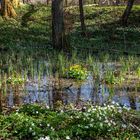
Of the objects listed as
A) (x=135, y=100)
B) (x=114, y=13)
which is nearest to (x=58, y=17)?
(x=135, y=100)

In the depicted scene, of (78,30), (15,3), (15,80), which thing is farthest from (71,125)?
(15,3)

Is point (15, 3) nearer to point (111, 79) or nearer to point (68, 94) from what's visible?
point (111, 79)

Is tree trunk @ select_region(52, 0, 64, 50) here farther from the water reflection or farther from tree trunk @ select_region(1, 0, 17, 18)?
tree trunk @ select_region(1, 0, 17, 18)

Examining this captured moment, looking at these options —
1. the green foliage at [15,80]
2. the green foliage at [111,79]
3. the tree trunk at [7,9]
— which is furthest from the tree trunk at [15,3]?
the green foliage at [111,79]

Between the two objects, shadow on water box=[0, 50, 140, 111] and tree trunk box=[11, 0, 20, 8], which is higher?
tree trunk box=[11, 0, 20, 8]

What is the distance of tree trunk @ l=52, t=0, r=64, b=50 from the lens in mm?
21484

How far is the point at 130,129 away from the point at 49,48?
15.2 m

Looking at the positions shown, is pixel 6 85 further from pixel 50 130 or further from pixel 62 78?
Result: pixel 50 130

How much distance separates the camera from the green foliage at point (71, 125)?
7.82 m

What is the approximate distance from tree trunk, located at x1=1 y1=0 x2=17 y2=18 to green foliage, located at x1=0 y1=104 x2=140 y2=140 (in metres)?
25.4

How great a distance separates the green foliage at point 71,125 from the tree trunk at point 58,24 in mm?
13113

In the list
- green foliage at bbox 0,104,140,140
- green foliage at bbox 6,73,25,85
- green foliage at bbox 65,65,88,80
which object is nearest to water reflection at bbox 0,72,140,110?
green foliage at bbox 6,73,25,85

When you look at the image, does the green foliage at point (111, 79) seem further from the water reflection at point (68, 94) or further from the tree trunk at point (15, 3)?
the tree trunk at point (15, 3)

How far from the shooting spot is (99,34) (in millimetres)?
31453
